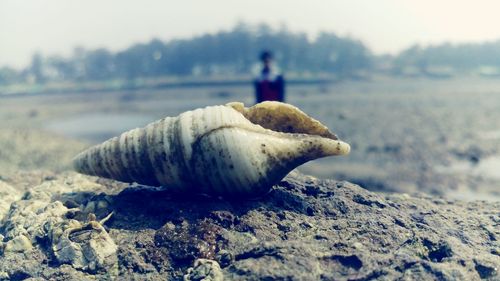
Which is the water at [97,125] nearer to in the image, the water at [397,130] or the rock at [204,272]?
the water at [397,130]

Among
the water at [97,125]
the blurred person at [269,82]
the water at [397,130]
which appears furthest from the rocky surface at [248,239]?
the water at [97,125]

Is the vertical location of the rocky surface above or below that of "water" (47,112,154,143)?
above

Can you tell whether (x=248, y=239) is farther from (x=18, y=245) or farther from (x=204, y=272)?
(x=18, y=245)

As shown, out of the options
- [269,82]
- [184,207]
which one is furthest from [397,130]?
[184,207]

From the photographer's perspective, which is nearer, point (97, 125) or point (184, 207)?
point (184, 207)

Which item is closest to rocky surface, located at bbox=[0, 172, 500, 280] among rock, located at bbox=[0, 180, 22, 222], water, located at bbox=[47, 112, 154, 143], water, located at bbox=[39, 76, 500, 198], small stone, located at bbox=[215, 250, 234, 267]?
small stone, located at bbox=[215, 250, 234, 267]

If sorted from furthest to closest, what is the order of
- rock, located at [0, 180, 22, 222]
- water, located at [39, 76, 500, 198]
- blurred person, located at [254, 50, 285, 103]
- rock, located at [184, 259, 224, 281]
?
1. water, located at [39, 76, 500, 198]
2. blurred person, located at [254, 50, 285, 103]
3. rock, located at [0, 180, 22, 222]
4. rock, located at [184, 259, 224, 281]

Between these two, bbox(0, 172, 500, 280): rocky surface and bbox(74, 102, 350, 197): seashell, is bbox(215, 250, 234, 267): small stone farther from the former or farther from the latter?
bbox(74, 102, 350, 197): seashell

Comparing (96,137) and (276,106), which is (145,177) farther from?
(96,137)
